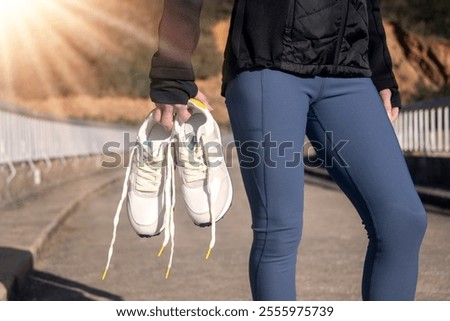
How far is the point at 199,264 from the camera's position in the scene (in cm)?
642

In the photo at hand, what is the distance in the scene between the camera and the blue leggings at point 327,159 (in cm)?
260

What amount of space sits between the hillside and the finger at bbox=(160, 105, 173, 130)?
73.4m

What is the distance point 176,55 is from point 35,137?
13685 mm

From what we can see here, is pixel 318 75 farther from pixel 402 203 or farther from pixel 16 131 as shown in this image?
pixel 16 131

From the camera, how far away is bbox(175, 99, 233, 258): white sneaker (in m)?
2.82

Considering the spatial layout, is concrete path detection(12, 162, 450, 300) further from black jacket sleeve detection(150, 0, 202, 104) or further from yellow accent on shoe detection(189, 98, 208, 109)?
black jacket sleeve detection(150, 0, 202, 104)

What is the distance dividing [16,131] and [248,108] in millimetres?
11383

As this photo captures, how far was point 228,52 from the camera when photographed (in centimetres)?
278


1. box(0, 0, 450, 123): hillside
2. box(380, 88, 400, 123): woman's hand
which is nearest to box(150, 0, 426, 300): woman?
box(380, 88, 400, 123): woman's hand

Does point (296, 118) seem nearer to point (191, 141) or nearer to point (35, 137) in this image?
point (191, 141)

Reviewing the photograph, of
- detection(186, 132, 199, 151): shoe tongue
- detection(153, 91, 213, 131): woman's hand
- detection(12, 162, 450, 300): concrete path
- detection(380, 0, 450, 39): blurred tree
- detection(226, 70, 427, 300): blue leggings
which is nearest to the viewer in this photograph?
detection(226, 70, 427, 300): blue leggings

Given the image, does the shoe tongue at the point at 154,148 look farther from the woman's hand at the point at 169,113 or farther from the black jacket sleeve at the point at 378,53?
the black jacket sleeve at the point at 378,53

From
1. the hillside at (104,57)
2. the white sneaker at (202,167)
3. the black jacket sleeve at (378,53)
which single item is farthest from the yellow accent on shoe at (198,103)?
the hillside at (104,57)
